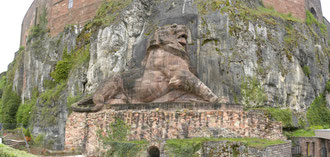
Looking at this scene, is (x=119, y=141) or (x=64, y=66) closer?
(x=119, y=141)

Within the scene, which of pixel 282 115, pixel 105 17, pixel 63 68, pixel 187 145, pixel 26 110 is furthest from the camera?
pixel 26 110

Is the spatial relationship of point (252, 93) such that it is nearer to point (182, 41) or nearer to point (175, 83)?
point (182, 41)

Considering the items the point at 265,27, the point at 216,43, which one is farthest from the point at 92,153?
the point at 265,27

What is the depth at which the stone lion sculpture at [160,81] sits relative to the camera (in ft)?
39.7

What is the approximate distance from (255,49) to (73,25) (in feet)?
49.7

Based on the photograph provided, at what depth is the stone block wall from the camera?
10.4m

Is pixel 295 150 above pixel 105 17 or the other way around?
the other way around

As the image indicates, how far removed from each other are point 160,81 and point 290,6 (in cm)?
1383

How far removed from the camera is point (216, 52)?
15.7 m

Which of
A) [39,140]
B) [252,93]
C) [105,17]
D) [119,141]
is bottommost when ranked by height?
[39,140]

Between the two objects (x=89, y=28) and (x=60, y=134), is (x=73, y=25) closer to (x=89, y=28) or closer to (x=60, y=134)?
(x=89, y=28)

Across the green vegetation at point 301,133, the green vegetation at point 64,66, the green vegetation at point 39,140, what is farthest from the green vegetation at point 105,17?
the green vegetation at point 301,133

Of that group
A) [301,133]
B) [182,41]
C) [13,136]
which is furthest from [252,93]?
[13,136]

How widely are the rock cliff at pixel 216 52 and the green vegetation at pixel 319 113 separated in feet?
1.28
